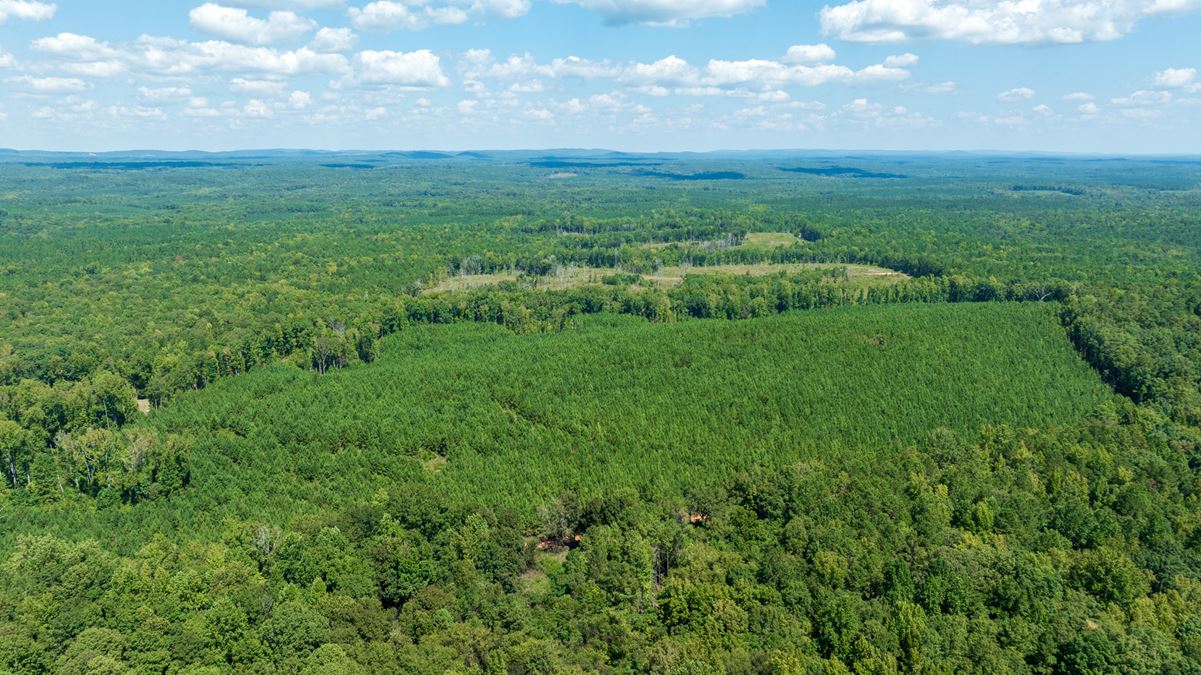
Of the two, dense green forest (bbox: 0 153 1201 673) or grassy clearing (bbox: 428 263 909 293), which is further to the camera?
grassy clearing (bbox: 428 263 909 293)

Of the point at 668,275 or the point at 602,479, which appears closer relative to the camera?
the point at 602,479

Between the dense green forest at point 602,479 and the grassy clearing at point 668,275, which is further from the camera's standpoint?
the grassy clearing at point 668,275

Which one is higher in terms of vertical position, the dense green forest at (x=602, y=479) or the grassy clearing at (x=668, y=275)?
the grassy clearing at (x=668, y=275)

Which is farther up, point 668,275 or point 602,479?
point 668,275

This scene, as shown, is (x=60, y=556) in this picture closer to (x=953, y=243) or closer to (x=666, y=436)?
(x=666, y=436)

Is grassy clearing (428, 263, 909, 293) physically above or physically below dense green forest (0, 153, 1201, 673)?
above
